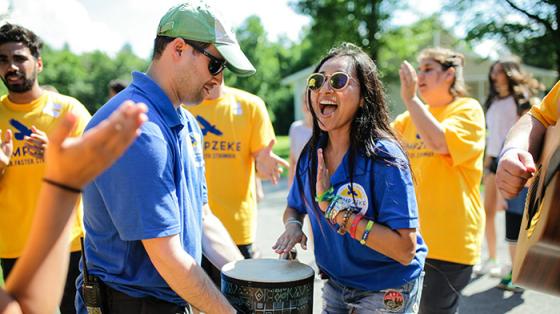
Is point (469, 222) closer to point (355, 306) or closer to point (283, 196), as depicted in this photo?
point (355, 306)

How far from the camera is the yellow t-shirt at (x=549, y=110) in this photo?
2.43 meters

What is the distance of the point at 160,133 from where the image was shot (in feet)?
6.59

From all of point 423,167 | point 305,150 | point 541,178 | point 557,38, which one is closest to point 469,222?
point 423,167

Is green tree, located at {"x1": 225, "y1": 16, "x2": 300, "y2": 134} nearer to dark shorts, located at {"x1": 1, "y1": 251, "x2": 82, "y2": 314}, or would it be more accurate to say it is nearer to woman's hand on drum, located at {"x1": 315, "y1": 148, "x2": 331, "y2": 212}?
dark shorts, located at {"x1": 1, "y1": 251, "x2": 82, "y2": 314}

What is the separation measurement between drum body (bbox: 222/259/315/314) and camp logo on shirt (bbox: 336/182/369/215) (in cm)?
35

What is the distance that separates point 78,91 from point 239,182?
53.2 metres

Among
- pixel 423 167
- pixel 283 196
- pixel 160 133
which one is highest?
pixel 160 133

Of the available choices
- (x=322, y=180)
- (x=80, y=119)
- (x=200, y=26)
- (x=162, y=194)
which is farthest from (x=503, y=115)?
(x=162, y=194)

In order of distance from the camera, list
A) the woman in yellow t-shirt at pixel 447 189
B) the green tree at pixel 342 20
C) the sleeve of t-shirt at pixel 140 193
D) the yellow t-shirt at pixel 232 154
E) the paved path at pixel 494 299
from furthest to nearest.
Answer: the green tree at pixel 342 20, the paved path at pixel 494 299, the yellow t-shirt at pixel 232 154, the woman in yellow t-shirt at pixel 447 189, the sleeve of t-shirt at pixel 140 193

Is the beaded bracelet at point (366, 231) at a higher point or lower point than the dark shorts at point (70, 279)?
higher

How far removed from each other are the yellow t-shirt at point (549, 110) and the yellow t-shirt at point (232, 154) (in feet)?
7.39

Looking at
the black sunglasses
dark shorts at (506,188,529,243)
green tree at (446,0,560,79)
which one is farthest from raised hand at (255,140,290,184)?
green tree at (446,0,560,79)

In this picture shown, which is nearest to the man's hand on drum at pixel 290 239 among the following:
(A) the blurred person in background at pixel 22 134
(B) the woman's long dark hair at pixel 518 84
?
(A) the blurred person in background at pixel 22 134

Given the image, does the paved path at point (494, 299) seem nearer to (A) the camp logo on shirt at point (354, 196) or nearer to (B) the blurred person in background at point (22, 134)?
(B) the blurred person in background at point (22, 134)
